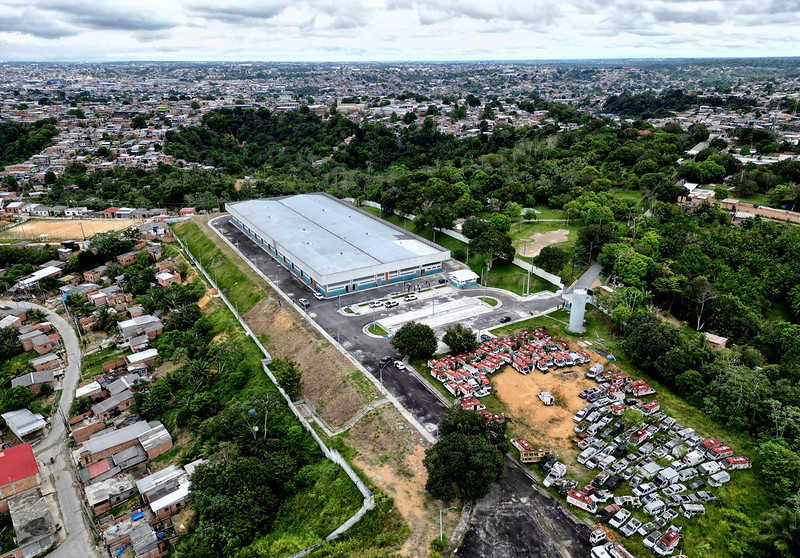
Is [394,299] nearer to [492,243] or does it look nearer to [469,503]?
[492,243]

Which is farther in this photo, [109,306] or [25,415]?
[109,306]

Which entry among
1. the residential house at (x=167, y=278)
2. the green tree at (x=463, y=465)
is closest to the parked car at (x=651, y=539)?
the green tree at (x=463, y=465)

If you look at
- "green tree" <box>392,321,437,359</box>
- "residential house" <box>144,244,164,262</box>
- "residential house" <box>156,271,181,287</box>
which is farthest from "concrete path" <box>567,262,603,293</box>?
"residential house" <box>144,244,164,262</box>

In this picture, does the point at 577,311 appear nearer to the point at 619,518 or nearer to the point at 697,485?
the point at 697,485

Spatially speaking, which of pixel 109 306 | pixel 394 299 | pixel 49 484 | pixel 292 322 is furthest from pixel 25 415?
pixel 394 299

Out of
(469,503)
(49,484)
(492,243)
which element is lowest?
(49,484)

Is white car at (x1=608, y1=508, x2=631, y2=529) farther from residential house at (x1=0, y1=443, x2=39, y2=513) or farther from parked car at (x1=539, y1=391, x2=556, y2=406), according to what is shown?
residential house at (x1=0, y1=443, x2=39, y2=513)
